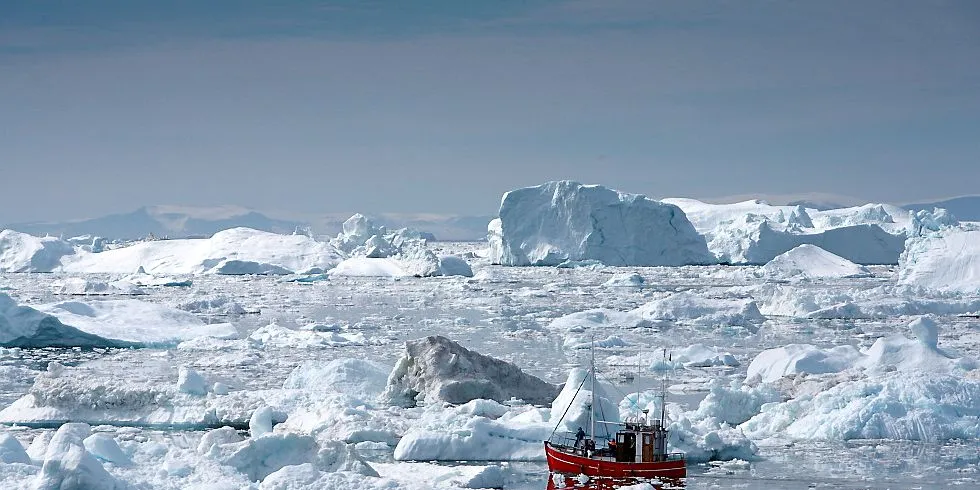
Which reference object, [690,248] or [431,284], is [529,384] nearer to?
[431,284]

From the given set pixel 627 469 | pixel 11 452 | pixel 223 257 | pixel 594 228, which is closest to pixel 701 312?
pixel 627 469

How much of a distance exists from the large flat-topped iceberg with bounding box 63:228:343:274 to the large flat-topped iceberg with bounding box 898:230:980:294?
41.5 m

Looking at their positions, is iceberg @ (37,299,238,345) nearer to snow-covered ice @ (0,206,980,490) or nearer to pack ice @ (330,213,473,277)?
snow-covered ice @ (0,206,980,490)

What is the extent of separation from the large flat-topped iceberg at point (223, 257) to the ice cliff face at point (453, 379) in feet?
186

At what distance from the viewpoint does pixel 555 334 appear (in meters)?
25.8

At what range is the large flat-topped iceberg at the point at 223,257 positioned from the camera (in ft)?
238

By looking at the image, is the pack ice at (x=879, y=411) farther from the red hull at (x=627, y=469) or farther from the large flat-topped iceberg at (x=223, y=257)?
the large flat-topped iceberg at (x=223, y=257)

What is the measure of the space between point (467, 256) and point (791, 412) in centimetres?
8292

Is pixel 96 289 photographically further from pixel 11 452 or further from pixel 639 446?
pixel 639 446

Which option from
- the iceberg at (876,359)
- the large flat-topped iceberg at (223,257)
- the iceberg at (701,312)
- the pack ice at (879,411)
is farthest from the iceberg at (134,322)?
the large flat-topped iceberg at (223,257)

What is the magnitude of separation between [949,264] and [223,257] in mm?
50922

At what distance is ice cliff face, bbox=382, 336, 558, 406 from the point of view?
1411cm

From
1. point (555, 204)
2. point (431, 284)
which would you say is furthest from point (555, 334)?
point (555, 204)

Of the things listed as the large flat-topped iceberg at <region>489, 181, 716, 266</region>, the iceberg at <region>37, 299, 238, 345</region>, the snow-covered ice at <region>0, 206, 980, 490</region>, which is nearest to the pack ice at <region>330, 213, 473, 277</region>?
the large flat-topped iceberg at <region>489, 181, 716, 266</region>
